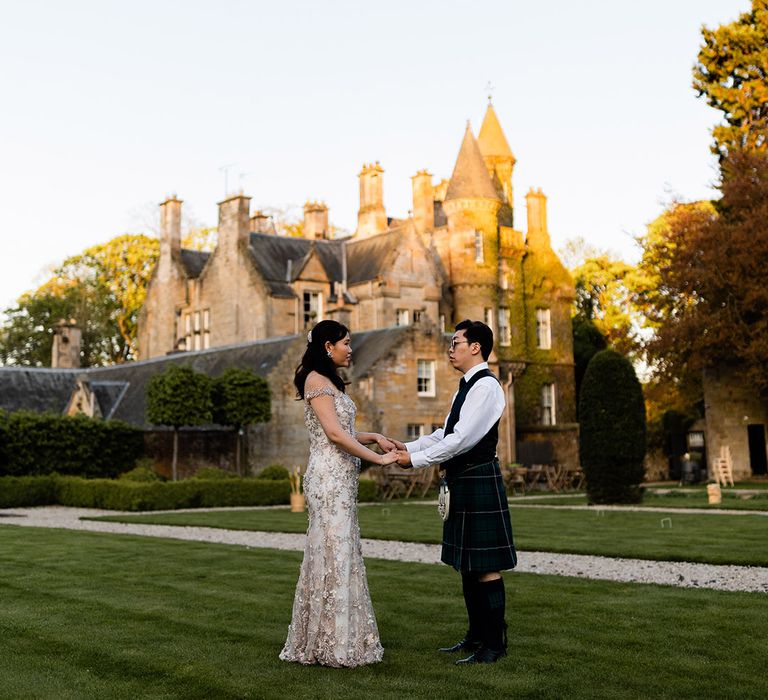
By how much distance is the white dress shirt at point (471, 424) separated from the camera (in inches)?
257

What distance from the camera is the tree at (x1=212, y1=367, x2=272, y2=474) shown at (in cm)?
3206

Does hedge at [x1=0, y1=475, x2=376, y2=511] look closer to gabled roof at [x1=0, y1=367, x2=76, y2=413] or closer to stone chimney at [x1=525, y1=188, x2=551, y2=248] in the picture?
gabled roof at [x1=0, y1=367, x2=76, y2=413]

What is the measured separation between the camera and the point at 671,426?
4484cm

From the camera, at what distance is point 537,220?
51.8 meters

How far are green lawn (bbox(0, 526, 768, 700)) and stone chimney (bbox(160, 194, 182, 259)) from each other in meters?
39.4

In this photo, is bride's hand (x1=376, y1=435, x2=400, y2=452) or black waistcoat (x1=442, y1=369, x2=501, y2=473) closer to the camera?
black waistcoat (x1=442, y1=369, x2=501, y2=473)

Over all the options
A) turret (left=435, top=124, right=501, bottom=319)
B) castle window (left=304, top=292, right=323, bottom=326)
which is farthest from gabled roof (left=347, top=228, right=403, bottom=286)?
turret (left=435, top=124, right=501, bottom=319)

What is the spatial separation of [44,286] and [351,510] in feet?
191

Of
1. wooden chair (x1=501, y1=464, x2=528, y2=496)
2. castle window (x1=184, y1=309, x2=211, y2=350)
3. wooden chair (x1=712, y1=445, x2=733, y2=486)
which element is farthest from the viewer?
castle window (x1=184, y1=309, x2=211, y2=350)

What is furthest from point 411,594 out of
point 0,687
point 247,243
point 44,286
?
point 44,286

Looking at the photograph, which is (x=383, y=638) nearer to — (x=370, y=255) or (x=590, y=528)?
(x=590, y=528)

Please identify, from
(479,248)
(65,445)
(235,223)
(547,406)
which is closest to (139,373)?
(235,223)

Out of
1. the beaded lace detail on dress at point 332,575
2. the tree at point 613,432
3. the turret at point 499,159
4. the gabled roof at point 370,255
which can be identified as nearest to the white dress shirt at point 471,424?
the beaded lace detail on dress at point 332,575

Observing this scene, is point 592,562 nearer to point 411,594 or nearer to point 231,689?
point 411,594
